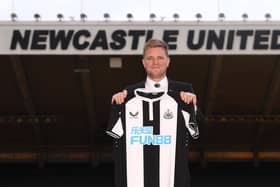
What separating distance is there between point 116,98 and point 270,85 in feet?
29.9

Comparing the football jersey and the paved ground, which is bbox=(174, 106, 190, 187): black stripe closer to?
the football jersey

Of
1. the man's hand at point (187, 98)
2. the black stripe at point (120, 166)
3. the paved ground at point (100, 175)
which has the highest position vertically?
the man's hand at point (187, 98)

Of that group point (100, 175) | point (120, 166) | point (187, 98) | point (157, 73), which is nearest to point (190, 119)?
point (187, 98)

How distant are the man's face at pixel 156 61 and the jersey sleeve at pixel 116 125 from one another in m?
0.31

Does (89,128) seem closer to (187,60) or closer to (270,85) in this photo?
(187,60)

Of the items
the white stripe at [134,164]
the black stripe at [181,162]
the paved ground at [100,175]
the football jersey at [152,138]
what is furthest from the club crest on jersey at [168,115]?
the paved ground at [100,175]

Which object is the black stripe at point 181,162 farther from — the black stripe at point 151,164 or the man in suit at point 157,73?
the man in suit at point 157,73

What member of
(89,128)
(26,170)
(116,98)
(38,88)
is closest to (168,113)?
(116,98)

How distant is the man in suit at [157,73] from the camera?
280 centimetres

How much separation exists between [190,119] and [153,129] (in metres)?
0.22

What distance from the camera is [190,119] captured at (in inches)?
118

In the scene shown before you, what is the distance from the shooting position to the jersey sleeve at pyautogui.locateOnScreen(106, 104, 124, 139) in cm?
299

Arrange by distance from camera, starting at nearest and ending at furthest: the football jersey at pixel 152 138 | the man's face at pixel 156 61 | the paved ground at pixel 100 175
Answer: the man's face at pixel 156 61, the football jersey at pixel 152 138, the paved ground at pixel 100 175

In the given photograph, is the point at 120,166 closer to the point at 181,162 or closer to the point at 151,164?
the point at 151,164
